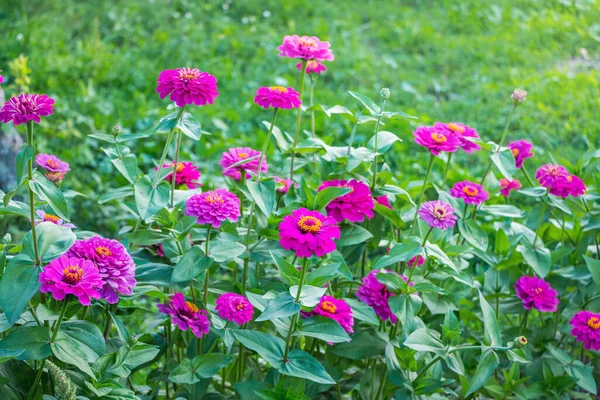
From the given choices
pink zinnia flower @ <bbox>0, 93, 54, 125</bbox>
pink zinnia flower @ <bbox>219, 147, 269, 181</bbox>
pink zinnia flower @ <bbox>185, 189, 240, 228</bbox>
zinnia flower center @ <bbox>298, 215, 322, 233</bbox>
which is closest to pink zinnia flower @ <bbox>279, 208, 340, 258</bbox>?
zinnia flower center @ <bbox>298, 215, 322, 233</bbox>

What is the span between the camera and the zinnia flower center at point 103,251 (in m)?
1.48

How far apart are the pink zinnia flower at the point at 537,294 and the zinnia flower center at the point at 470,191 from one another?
29 centimetres

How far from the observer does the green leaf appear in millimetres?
1494

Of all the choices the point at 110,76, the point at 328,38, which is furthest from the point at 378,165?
the point at 328,38

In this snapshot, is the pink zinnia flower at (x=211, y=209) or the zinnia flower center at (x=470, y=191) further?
the zinnia flower center at (x=470, y=191)

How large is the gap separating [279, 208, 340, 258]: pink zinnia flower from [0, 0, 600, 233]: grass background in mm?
1864

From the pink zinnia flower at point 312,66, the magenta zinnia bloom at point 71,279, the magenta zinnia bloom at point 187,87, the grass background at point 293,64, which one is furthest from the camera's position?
the grass background at point 293,64

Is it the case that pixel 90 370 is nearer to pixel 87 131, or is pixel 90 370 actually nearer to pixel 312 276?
pixel 312 276

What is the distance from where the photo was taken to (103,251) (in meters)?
1.49

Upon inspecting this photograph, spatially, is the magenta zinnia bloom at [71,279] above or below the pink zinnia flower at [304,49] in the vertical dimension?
below

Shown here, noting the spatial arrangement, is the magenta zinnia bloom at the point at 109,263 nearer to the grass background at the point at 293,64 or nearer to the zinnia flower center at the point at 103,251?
the zinnia flower center at the point at 103,251

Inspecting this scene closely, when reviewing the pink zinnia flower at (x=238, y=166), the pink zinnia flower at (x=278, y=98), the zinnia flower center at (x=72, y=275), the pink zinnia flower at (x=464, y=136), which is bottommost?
the pink zinnia flower at (x=238, y=166)

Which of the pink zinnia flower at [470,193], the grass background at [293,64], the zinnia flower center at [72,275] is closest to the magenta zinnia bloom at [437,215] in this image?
the pink zinnia flower at [470,193]

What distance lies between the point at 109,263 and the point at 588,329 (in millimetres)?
1256
